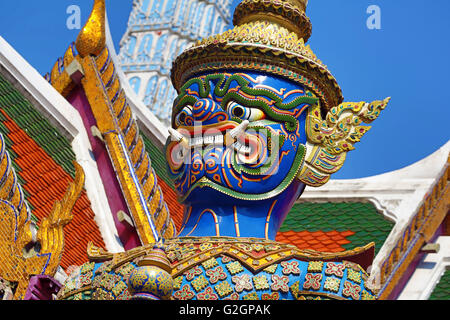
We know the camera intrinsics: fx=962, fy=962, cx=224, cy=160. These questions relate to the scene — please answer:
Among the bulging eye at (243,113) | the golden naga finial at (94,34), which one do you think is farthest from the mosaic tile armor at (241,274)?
the golden naga finial at (94,34)

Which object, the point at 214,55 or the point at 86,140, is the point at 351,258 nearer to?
the point at 214,55

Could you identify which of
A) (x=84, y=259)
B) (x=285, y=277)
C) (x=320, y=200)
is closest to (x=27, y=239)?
(x=84, y=259)

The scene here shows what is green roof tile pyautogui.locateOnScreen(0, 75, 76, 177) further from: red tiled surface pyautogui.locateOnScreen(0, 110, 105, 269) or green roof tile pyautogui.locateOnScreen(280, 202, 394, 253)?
green roof tile pyautogui.locateOnScreen(280, 202, 394, 253)

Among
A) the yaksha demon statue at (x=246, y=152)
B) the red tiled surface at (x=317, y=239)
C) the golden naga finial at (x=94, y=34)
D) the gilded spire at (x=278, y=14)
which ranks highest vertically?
the golden naga finial at (x=94, y=34)

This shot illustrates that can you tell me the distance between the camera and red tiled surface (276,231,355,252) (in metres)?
9.02

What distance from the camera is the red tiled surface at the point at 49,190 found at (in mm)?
6980

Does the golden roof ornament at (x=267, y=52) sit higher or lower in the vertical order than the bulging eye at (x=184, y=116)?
higher

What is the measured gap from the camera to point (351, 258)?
394 centimetres

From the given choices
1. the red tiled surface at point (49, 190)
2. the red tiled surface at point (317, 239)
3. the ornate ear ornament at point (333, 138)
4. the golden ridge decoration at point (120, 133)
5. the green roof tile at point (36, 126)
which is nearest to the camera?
the ornate ear ornament at point (333, 138)

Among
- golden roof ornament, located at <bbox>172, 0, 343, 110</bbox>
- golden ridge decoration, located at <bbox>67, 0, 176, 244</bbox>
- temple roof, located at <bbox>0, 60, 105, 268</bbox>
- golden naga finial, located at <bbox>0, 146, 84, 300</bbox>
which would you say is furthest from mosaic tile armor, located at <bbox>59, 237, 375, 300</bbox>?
golden ridge decoration, located at <bbox>67, 0, 176, 244</bbox>

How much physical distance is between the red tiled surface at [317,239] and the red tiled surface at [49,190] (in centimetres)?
236

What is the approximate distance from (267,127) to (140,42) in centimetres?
3502

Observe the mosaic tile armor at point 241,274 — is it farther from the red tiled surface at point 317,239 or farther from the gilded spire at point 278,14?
the red tiled surface at point 317,239
